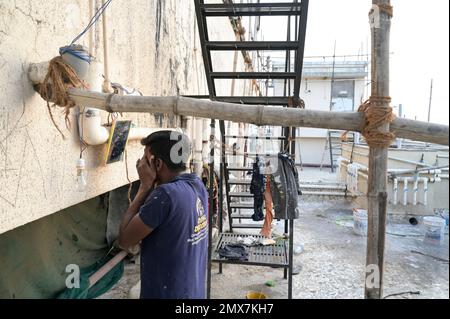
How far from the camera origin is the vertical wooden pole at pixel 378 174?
1.64 meters

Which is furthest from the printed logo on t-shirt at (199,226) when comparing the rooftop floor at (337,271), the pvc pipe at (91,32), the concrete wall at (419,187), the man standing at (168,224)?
the concrete wall at (419,187)

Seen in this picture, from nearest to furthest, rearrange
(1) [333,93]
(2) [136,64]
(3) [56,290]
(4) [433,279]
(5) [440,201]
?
(3) [56,290], (2) [136,64], (4) [433,279], (5) [440,201], (1) [333,93]

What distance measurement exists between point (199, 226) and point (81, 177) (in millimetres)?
835

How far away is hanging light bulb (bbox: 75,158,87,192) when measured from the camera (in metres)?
2.09

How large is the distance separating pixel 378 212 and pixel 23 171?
6.17 ft

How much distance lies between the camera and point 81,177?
2.17 m

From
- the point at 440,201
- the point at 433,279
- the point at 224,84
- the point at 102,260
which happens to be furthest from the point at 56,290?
Answer: the point at 440,201

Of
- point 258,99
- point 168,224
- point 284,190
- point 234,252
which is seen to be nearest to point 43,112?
point 168,224

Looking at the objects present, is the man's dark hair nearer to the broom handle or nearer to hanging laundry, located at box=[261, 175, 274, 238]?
the broom handle

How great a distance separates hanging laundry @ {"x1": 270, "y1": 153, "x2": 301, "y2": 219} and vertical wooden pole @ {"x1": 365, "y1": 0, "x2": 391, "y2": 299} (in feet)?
7.57

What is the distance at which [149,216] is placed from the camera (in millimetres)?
1840

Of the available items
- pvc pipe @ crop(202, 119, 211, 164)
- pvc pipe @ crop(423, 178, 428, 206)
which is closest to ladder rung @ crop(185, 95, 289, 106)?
pvc pipe @ crop(202, 119, 211, 164)
